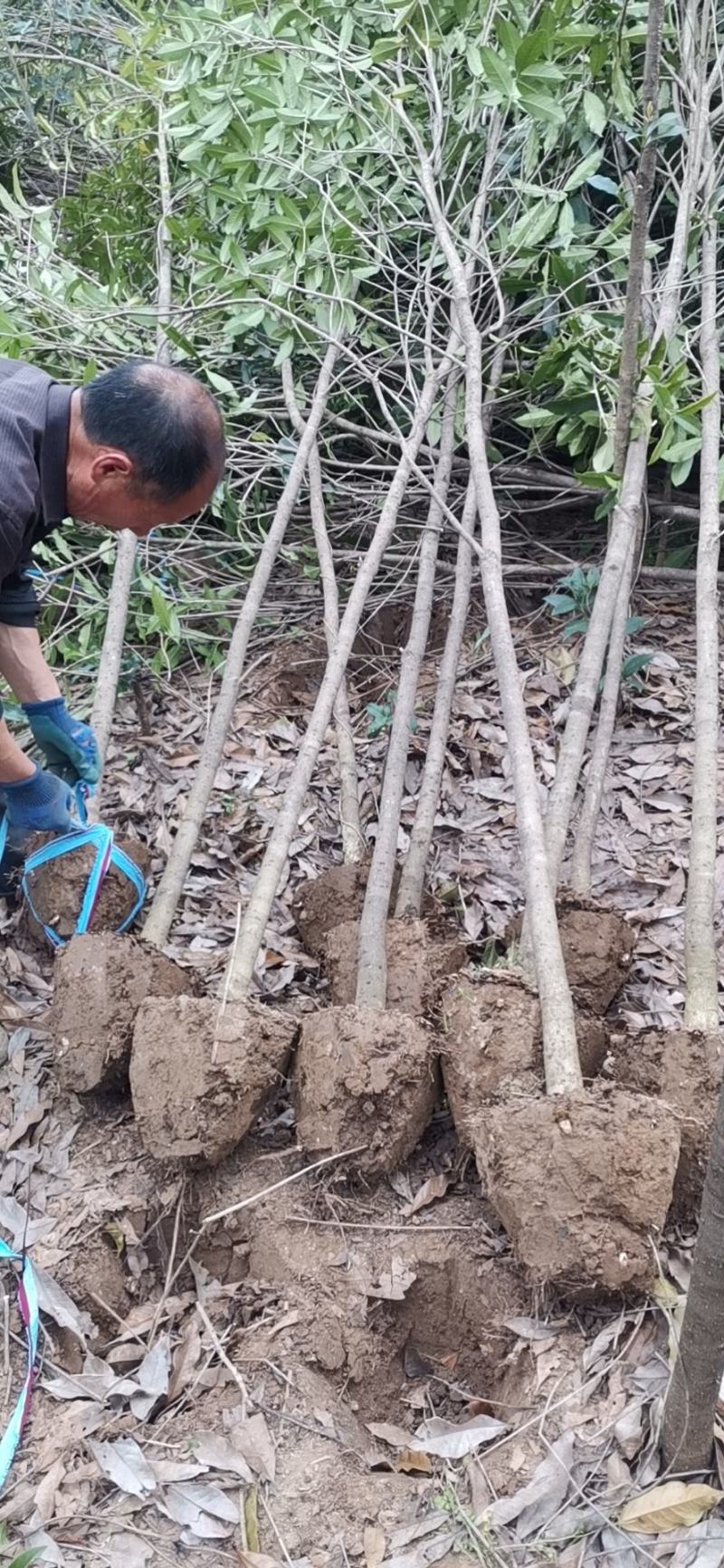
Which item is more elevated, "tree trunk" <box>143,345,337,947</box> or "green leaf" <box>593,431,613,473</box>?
"green leaf" <box>593,431,613,473</box>

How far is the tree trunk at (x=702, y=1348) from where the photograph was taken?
56.2 inches

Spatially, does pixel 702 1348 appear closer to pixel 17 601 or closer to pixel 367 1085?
pixel 367 1085

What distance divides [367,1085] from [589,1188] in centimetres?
47

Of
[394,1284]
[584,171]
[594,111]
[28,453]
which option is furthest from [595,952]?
[594,111]

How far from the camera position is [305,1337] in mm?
2049

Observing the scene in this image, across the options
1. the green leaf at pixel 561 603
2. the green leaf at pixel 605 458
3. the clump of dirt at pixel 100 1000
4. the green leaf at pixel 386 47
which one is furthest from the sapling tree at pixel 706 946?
the clump of dirt at pixel 100 1000

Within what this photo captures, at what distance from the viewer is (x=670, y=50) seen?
3557mm

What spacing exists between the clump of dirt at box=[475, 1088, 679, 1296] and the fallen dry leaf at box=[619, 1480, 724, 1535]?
315mm

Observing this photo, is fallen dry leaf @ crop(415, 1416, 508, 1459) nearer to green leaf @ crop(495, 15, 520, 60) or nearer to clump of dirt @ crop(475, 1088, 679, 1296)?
clump of dirt @ crop(475, 1088, 679, 1296)

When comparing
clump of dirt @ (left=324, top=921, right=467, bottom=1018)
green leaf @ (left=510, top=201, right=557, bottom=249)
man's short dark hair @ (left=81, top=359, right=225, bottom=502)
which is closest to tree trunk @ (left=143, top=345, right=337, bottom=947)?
clump of dirt @ (left=324, top=921, right=467, bottom=1018)

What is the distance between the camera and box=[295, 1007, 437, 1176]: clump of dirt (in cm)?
213

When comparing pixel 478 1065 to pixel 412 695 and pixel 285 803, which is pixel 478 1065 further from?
pixel 412 695

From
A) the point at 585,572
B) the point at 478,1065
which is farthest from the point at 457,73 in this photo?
the point at 478,1065

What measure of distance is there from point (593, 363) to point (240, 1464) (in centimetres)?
301
